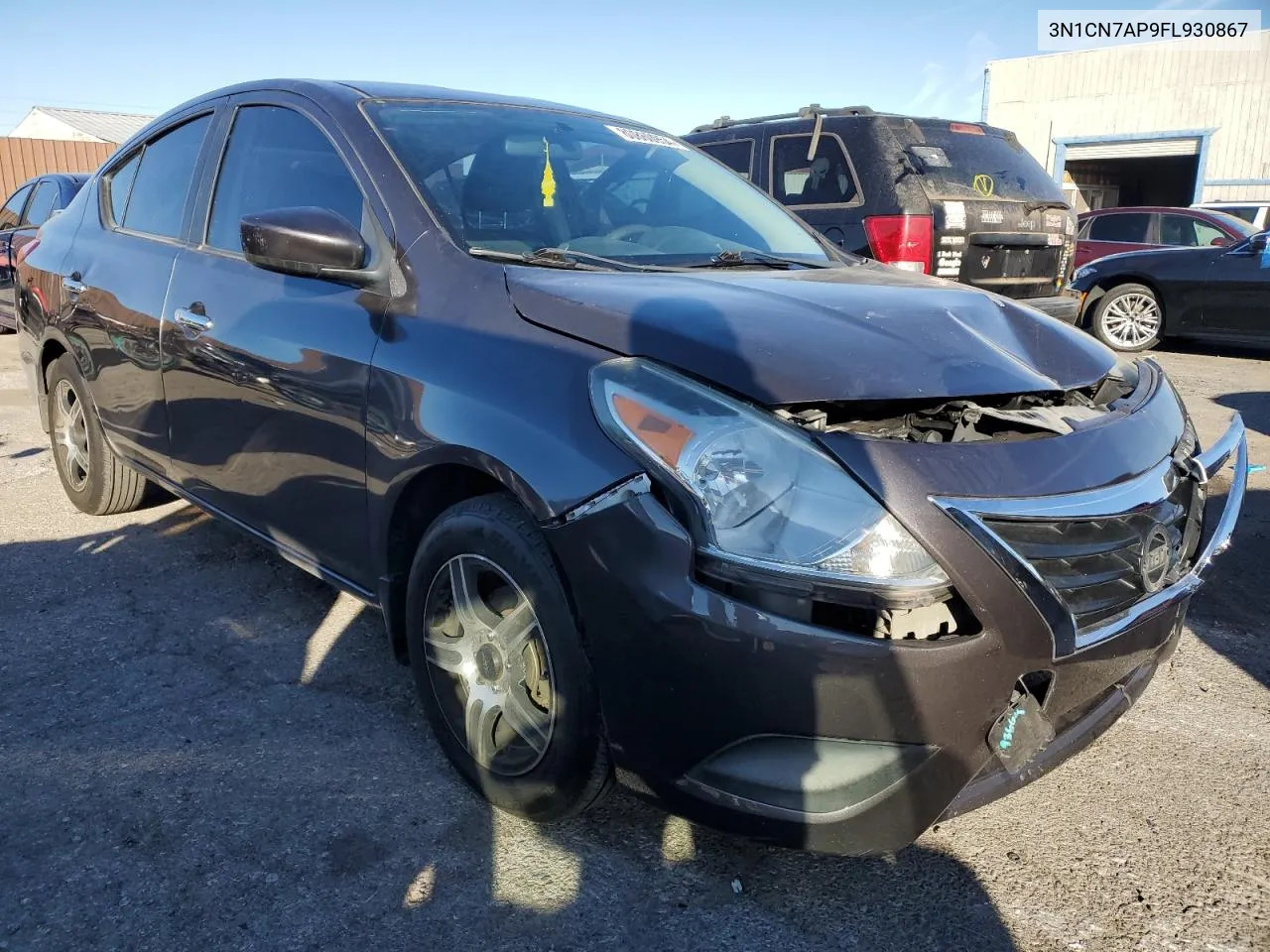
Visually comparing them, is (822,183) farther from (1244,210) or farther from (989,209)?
(1244,210)

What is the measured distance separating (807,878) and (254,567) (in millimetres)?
2647

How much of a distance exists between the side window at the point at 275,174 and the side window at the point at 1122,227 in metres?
11.4

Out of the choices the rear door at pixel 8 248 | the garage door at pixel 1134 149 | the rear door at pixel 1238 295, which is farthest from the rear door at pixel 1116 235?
the garage door at pixel 1134 149

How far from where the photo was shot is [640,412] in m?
1.88

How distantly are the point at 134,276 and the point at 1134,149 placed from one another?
2843 centimetres

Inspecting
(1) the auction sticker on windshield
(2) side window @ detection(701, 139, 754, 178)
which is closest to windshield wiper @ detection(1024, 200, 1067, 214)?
(2) side window @ detection(701, 139, 754, 178)

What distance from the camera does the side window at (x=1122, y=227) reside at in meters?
11.8

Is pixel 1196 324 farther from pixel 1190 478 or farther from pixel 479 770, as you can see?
pixel 479 770

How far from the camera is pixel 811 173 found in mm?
6742

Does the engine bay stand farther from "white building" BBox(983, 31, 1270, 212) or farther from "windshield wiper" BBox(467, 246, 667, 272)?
"white building" BBox(983, 31, 1270, 212)

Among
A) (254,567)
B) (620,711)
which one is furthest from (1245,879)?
(254,567)

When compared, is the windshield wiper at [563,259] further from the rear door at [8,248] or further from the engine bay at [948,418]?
the rear door at [8,248]

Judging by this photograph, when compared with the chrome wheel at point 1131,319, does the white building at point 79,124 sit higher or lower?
higher

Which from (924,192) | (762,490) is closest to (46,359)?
(762,490)
